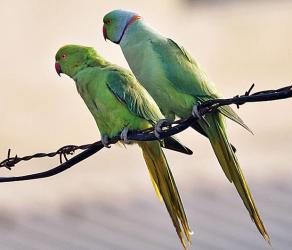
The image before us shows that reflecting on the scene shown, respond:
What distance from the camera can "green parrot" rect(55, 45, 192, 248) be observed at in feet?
19.5

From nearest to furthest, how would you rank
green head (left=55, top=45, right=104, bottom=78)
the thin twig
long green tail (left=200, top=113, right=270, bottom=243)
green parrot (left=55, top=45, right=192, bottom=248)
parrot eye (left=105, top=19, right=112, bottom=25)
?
the thin twig → long green tail (left=200, top=113, right=270, bottom=243) → green parrot (left=55, top=45, right=192, bottom=248) → green head (left=55, top=45, right=104, bottom=78) → parrot eye (left=105, top=19, right=112, bottom=25)

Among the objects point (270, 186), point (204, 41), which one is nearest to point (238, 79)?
point (204, 41)

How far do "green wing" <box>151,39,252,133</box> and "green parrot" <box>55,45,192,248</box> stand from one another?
0.15 meters

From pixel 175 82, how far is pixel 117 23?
20.4 inches

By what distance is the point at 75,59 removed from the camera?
20.6 feet

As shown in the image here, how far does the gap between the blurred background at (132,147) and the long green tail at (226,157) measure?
170 inches

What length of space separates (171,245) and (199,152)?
255 centimetres

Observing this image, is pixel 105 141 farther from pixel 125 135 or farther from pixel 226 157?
pixel 226 157

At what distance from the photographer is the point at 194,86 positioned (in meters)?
5.96

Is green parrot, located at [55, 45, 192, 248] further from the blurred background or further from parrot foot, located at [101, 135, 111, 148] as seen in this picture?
the blurred background

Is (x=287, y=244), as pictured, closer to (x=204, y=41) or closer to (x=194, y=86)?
(x=204, y=41)

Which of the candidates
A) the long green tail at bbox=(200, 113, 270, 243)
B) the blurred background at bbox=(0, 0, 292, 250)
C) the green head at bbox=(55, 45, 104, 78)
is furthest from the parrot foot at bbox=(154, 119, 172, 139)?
the blurred background at bbox=(0, 0, 292, 250)

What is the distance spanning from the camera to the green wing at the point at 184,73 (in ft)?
19.5

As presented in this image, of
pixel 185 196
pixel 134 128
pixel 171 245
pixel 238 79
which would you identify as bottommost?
pixel 134 128
